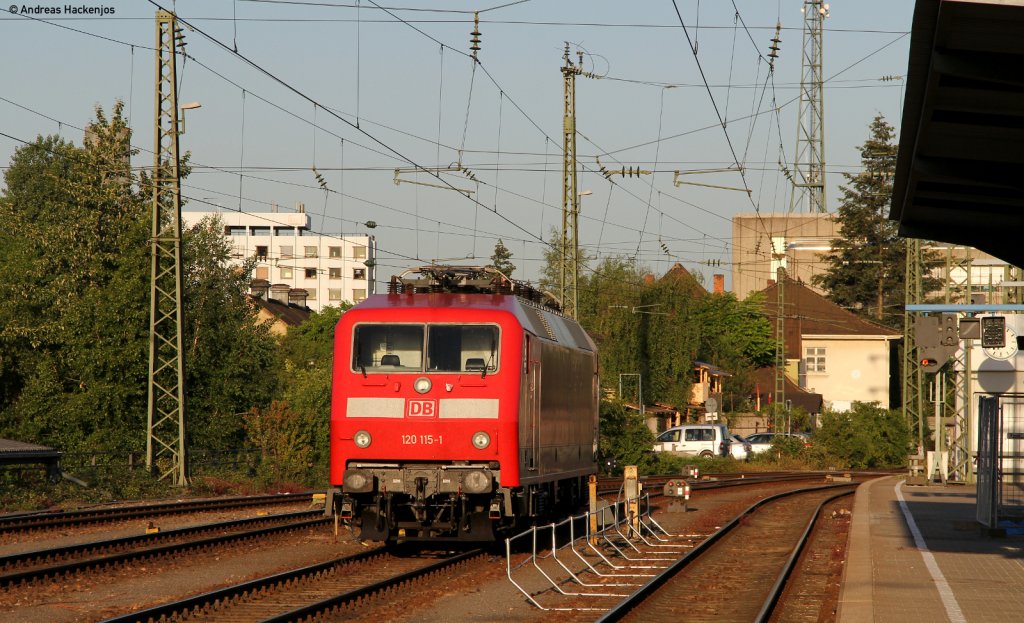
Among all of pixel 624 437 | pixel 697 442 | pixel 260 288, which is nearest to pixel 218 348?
pixel 624 437

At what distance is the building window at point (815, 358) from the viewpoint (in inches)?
3063

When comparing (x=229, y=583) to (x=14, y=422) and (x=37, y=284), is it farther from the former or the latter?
(x=37, y=284)

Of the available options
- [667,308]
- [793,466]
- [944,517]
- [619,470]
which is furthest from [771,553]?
[667,308]

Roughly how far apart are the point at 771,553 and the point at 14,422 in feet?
116

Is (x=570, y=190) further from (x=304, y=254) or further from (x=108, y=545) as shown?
(x=304, y=254)

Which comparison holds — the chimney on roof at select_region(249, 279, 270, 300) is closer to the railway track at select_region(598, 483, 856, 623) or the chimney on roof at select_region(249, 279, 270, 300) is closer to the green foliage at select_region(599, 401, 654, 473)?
the green foliage at select_region(599, 401, 654, 473)

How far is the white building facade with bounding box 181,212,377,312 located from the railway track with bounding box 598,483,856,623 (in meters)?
110

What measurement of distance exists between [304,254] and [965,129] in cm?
12735

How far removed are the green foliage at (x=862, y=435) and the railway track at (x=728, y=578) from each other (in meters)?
28.7

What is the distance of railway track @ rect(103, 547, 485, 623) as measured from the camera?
11234 millimetres

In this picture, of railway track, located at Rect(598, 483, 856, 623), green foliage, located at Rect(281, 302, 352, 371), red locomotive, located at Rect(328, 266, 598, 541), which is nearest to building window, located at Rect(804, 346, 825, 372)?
green foliage, located at Rect(281, 302, 352, 371)

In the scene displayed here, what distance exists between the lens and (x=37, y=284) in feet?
163

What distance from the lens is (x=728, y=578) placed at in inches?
606

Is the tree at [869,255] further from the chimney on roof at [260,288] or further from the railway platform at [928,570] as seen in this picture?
the railway platform at [928,570]
